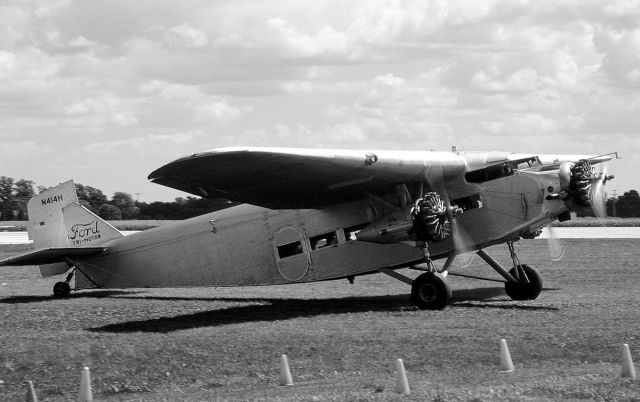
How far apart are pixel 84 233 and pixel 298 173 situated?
867cm

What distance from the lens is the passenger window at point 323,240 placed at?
66.3 ft

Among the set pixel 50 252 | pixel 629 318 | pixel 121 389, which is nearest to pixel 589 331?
pixel 629 318

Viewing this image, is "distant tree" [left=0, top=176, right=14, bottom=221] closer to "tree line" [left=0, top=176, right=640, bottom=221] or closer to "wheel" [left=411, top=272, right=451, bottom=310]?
"tree line" [left=0, top=176, right=640, bottom=221]

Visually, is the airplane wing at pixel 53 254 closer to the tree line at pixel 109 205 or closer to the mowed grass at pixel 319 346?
the mowed grass at pixel 319 346

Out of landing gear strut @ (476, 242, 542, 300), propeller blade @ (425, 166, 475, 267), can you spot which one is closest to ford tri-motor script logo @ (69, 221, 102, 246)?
propeller blade @ (425, 166, 475, 267)

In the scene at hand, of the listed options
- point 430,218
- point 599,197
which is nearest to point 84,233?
point 430,218

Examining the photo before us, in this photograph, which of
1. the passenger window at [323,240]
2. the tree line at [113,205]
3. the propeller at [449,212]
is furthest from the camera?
the tree line at [113,205]

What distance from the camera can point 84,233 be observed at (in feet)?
77.5

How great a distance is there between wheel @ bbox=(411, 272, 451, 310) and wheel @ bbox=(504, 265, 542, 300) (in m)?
2.82

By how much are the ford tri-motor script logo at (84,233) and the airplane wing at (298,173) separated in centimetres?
615

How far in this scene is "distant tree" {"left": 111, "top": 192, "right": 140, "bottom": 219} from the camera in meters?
76.2

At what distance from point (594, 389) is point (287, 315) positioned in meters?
8.15

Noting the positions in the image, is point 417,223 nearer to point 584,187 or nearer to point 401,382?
point 584,187

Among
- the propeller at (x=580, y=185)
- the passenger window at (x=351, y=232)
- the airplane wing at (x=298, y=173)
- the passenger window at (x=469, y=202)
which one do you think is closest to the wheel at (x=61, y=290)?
the airplane wing at (x=298, y=173)
